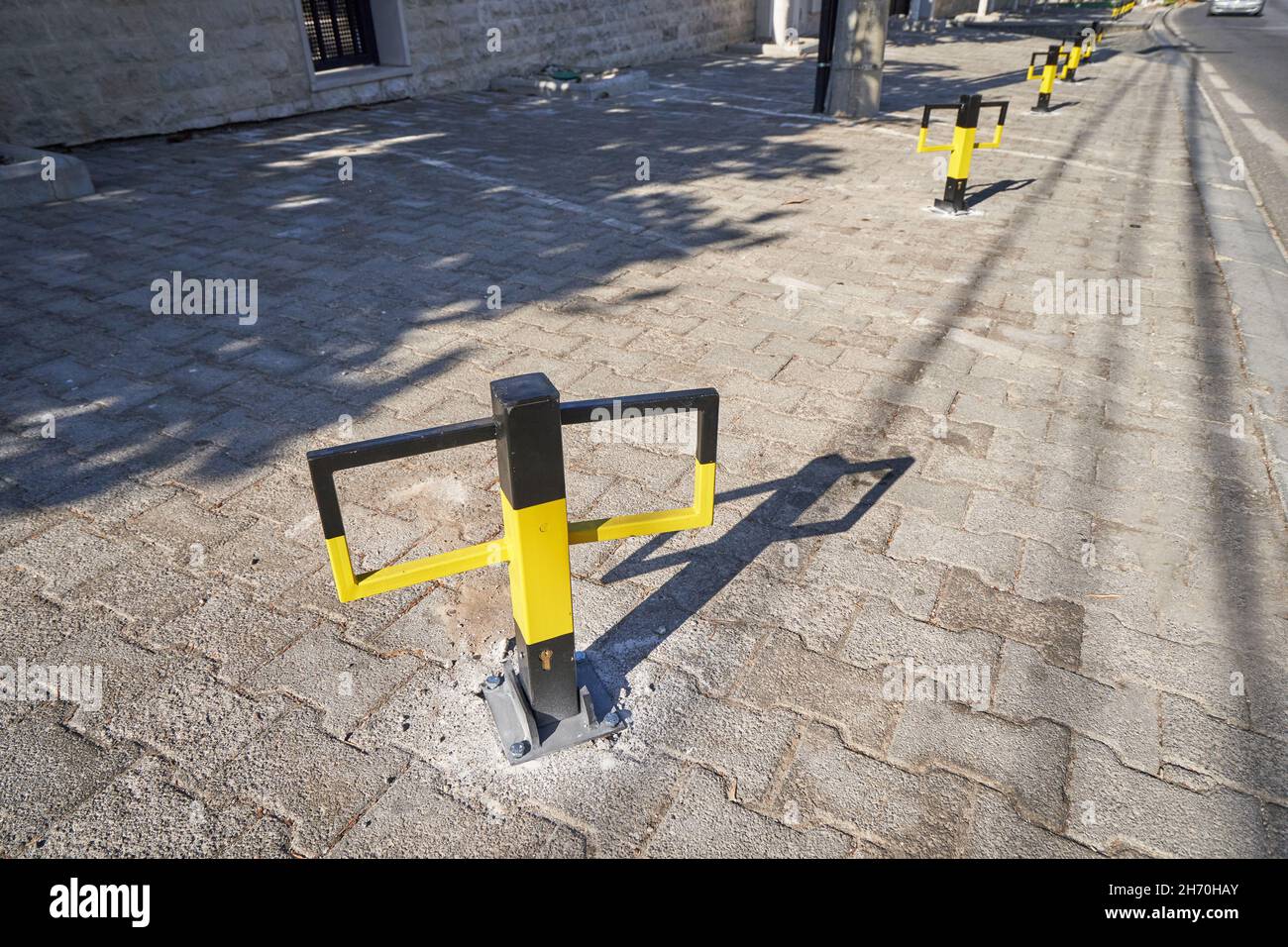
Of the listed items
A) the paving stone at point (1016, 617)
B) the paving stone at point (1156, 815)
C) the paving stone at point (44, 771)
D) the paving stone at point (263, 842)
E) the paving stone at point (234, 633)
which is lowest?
the paving stone at point (1156, 815)

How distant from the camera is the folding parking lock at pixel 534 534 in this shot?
6.31 ft

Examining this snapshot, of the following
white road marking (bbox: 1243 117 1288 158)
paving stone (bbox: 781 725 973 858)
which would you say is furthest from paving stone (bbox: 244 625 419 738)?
white road marking (bbox: 1243 117 1288 158)

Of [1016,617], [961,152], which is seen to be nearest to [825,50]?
[961,152]

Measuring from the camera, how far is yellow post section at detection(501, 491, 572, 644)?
2.09m

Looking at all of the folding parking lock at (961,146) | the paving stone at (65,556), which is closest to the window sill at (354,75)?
the folding parking lock at (961,146)

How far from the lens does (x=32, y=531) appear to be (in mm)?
3248

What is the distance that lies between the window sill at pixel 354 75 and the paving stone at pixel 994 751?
12.0 metres

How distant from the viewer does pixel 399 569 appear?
211 cm

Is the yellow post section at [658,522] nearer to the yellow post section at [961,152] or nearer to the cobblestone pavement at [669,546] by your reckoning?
the cobblestone pavement at [669,546]

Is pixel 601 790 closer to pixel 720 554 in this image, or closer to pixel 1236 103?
pixel 720 554

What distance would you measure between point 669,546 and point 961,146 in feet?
18.9

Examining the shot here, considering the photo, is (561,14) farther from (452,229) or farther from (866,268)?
(866,268)

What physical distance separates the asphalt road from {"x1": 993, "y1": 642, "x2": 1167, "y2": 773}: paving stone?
7544 millimetres
